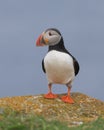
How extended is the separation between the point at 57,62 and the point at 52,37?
2.55 feet

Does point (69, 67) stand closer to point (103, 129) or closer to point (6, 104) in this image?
point (6, 104)

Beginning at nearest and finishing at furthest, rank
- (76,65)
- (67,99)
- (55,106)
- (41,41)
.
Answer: (55,106) < (76,65) < (67,99) < (41,41)

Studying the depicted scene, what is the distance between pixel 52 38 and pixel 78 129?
17.4ft

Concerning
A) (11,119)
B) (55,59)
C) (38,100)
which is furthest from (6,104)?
(11,119)

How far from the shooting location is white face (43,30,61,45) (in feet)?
34.8

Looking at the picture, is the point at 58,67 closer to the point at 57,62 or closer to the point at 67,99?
the point at 57,62

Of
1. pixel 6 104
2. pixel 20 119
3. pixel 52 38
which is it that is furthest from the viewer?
pixel 52 38

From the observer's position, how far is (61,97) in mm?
10836

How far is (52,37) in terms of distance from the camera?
34.8ft

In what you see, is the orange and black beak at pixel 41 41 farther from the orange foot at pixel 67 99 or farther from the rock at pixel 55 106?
the orange foot at pixel 67 99

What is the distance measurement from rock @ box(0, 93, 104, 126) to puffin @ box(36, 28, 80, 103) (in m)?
0.25

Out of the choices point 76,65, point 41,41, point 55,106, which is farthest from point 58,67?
point 41,41

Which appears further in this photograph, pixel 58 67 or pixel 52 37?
pixel 52 37

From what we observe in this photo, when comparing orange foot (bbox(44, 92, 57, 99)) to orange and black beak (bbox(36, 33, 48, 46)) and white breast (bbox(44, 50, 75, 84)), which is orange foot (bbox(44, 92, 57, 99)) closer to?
white breast (bbox(44, 50, 75, 84))
